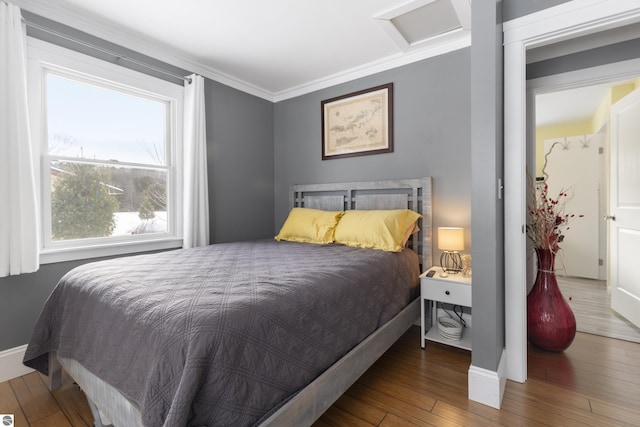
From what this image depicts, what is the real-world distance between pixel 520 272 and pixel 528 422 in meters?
0.81

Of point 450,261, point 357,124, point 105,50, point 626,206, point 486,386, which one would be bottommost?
point 486,386

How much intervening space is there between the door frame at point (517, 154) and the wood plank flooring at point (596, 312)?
2.37 ft

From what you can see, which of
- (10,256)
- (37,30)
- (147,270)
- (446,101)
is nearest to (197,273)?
(147,270)

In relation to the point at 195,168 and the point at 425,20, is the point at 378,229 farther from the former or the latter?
the point at 195,168

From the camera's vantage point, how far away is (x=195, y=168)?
3.10 metres

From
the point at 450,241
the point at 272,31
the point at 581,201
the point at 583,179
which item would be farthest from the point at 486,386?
the point at 583,179

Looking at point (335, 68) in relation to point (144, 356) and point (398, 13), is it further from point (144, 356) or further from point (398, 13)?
point (144, 356)

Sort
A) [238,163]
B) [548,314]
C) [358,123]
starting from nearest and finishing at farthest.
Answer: [548,314] < [358,123] < [238,163]

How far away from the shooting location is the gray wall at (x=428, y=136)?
278cm

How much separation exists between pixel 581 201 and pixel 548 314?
3.28 m

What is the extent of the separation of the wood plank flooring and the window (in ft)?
12.1

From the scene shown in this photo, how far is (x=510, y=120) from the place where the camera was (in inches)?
75.5

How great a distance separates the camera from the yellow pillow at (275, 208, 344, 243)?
3012 millimetres

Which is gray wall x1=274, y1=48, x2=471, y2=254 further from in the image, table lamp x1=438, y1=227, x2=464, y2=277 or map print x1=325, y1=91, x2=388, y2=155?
table lamp x1=438, y1=227, x2=464, y2=277
